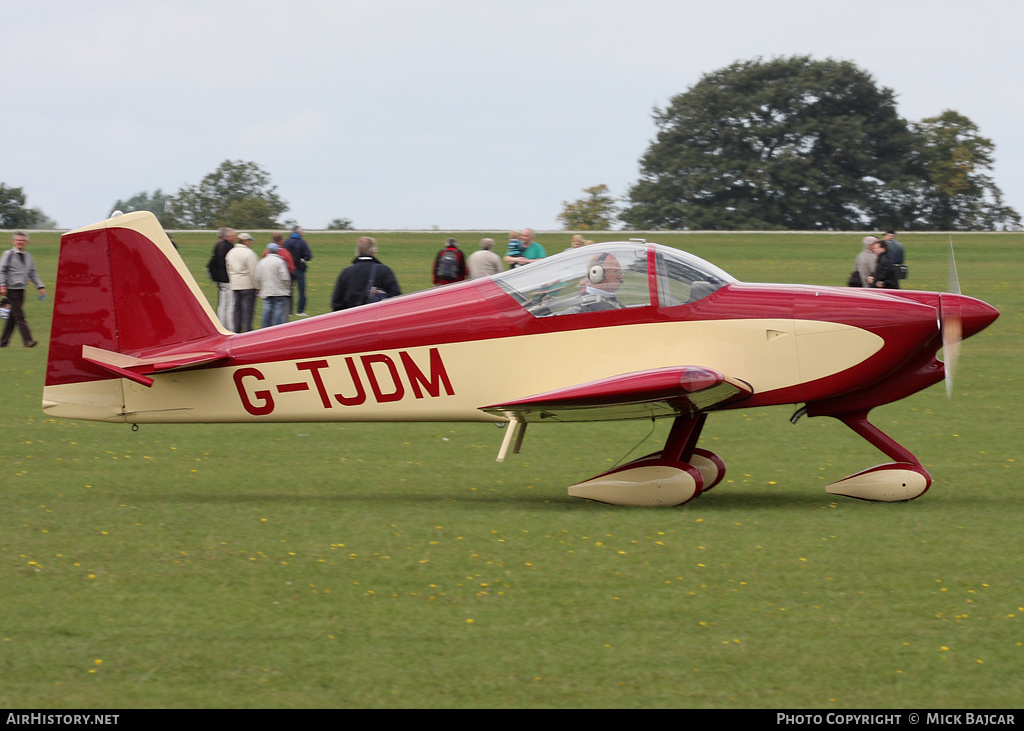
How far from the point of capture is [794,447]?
1239cm

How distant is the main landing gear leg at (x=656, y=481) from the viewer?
9336 mm

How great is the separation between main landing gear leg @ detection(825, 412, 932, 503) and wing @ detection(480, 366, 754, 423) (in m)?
1.25

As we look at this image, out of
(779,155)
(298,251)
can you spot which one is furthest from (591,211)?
(298,251)

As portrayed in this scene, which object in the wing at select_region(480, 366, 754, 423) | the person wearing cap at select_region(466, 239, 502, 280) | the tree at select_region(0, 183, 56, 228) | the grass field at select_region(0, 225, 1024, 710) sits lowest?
the grass field at select_region(0, 225, 1024, 710)

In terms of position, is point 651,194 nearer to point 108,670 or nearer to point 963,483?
point 963,483

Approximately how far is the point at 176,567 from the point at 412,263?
2845cm

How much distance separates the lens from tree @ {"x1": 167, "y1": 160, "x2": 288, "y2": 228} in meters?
61.8

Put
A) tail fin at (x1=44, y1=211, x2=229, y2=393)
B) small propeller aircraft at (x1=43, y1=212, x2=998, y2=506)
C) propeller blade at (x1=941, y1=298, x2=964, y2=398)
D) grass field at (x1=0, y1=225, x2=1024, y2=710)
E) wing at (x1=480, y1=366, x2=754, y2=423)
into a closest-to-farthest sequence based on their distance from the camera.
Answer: grass field at (x1=0, y1=225, x2=1024, y2=710)
wing at (x1=480, y1=366, x2=754, y2=423)
propeller blade at (x1=941, y1=298, x2=964, y2=398)
small propeller aircraft at (x1=43, y1=212, x2=998, y2=506)
tail fin at (x1=44, y1=211, x2=229, y2=393)

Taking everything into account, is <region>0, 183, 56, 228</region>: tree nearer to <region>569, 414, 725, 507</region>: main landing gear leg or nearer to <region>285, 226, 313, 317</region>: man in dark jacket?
<region>285, 226, 313, 317</region>: man in dark jacket

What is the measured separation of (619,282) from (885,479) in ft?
8.95

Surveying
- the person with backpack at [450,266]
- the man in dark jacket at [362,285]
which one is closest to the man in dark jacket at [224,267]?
the person with backpack at [450,266]

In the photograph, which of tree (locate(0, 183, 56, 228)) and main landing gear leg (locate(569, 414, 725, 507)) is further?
tree (locate(0, 183, 56, 228))

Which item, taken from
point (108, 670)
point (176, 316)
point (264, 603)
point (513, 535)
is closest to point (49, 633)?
point (108, 670)

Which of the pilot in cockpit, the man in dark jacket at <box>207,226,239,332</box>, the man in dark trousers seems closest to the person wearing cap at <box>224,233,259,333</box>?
the man in dark jacket at <box>207,226,239,332</box>
